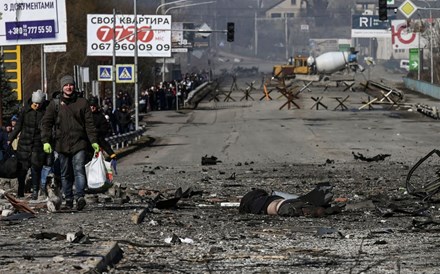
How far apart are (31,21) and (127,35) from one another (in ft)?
107

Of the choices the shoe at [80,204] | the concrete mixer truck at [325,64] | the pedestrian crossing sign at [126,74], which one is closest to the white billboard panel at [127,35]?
the pedestrian crossing sign at [126,74]

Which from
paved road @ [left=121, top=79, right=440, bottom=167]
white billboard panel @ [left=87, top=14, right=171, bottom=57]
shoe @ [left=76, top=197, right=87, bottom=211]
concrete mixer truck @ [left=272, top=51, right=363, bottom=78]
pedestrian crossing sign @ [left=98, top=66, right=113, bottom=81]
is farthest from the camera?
concrete mixer truck @ [left=272, top=51, right=363, bottom=78]

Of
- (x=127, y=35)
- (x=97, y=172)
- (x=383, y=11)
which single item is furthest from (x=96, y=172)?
(x=127, y=35)

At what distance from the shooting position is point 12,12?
37.3 meters

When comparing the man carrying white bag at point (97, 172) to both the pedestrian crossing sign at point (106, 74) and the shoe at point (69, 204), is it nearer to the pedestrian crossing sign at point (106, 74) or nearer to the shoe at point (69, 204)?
the shoe at point (69, 204)

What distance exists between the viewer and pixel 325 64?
12031cm

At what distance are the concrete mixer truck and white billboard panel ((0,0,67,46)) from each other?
7960cm

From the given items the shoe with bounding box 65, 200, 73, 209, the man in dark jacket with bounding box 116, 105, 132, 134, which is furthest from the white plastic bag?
the man in dark jacket with bounding box 116, 105, 132, 134

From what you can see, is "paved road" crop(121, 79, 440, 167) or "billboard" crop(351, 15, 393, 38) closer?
"paved road" crop(121, 79, 440, 167)

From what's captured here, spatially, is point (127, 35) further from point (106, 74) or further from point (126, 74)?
point (126, 74)

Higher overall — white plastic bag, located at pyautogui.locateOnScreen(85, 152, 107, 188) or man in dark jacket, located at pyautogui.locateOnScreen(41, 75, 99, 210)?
man in dark jacket, located at pyautogui.locateOnScreen(41, 75, 99, 210)

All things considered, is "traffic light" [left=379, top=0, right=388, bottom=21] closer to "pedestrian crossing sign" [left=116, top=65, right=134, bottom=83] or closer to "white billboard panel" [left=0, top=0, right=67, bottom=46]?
"pedestrian crossing sign" [left=116, top=65, right=134, bottom=83]

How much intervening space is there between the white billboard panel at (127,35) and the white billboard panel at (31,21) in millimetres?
29435

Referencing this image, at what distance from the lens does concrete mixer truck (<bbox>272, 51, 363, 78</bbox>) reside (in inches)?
4641
